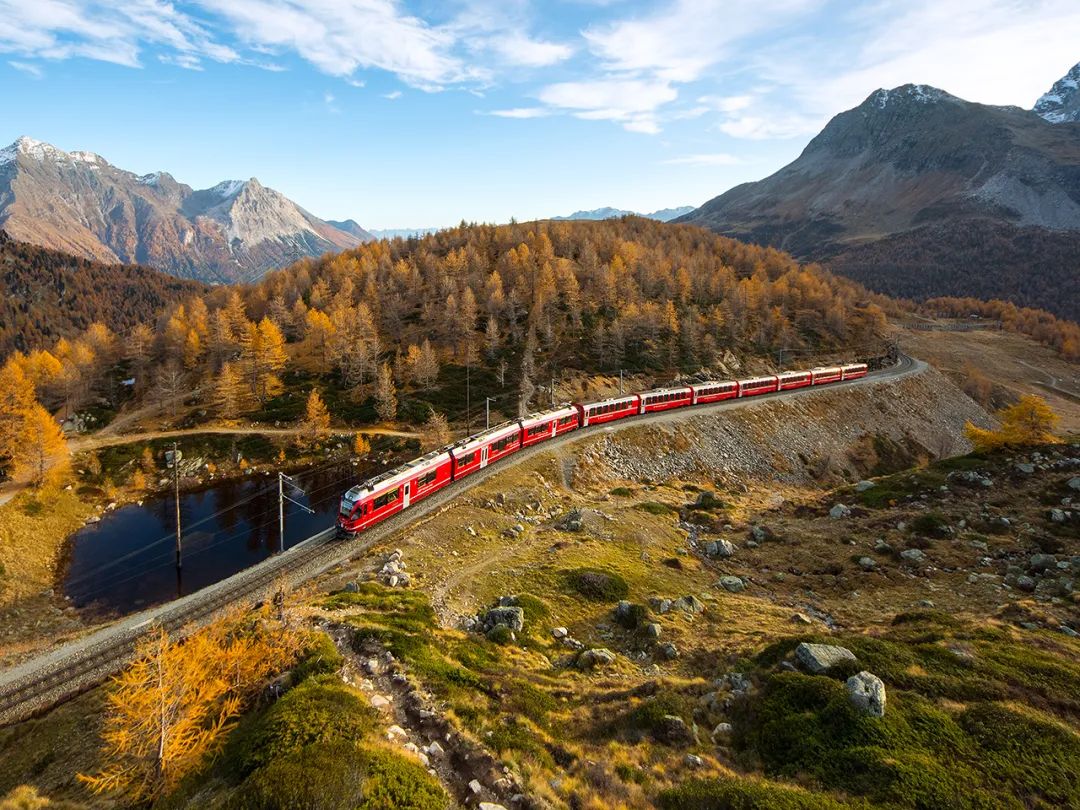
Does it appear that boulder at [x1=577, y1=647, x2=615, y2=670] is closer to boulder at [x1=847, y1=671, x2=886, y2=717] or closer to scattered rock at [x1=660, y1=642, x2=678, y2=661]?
scattered rock at [x1=660, y1=642, x2=678, y2=661]

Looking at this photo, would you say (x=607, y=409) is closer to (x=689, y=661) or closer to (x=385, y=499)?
(x=385, y=499)

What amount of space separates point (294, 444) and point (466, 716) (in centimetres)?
6706

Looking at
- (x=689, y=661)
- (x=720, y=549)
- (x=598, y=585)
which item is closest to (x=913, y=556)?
(x=720, y=549)

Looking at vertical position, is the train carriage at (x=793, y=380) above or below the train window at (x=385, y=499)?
above

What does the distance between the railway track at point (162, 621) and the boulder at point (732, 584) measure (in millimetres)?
25584

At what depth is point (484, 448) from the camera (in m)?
56.8

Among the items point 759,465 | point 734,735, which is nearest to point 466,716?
point 734,735

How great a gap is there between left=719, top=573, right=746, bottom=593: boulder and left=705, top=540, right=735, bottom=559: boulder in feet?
16.5

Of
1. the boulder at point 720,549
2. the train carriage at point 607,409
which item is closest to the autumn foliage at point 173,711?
the boulder at point 720,549

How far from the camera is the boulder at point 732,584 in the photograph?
115 feet

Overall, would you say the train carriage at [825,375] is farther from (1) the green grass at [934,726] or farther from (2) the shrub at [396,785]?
(2) the shrub at [396,785]

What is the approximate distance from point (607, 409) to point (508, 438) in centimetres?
1871

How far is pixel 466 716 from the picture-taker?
19531 millimetres

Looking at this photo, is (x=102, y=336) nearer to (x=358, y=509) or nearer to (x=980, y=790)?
(x=358, y=509)
